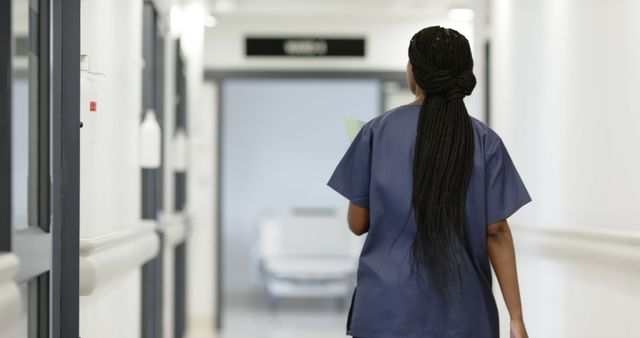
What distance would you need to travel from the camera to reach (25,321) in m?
2.38

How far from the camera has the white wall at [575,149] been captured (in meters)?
2.97

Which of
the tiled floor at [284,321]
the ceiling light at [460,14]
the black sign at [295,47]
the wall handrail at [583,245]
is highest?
the ceiling light at [460,14]

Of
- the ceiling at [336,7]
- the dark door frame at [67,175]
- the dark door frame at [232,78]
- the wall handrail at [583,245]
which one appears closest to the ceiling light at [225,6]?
the ceiling at [336,7]

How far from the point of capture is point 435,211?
230 centimetres

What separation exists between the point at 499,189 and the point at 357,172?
37cm

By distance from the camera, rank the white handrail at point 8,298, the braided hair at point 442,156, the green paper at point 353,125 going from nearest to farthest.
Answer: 1. the white handrail at point 8,298
2. the braided hair at point 442,156
3. the green paper at point 353,125

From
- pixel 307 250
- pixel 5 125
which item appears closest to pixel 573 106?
pixel 5 125

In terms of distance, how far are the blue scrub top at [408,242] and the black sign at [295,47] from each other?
603cm

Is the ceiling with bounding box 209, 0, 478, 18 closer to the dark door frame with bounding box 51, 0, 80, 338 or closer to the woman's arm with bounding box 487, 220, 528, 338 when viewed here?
the dark door frame with bounding box 51, 0, 80, 338

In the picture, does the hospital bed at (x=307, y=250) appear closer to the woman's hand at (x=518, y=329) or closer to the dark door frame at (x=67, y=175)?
the dark door frame at (x=67, y=175)

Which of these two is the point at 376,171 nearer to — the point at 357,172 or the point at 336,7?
the point at 357,172

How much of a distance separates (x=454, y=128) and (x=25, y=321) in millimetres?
1206

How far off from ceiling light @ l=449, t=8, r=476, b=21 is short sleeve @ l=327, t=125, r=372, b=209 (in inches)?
220

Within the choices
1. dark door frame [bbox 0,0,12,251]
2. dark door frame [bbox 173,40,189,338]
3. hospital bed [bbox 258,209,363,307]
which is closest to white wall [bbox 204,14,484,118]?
dark door frame [bbox 173,40,189,338]
